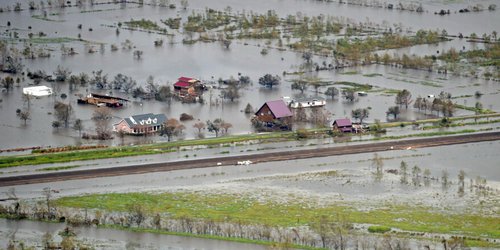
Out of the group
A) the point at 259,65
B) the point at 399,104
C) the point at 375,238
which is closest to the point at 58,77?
the point at 259,65

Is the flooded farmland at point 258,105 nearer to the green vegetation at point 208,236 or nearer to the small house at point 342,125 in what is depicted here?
the green vegetation at point 208,236

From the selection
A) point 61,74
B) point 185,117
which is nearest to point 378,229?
point 185,117

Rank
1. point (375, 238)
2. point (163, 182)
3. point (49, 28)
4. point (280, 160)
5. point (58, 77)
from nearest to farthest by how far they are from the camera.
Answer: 1. point (375, 238)
2. point (163, 182)
3. point (280, 160)
4. point (58, 77)
5. point (49, 28)

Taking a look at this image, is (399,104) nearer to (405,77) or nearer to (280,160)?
(405,77)

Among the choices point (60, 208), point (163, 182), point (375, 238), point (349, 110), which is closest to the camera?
point (375, 238)

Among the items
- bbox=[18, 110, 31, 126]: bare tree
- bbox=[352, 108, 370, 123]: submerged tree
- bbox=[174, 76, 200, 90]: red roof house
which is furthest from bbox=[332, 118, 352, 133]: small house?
bbox=[18, 110, 31, 126]: bare tree

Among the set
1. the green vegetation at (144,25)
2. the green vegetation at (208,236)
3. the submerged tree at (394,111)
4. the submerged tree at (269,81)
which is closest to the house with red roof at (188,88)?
the submerged tree at (269,81)

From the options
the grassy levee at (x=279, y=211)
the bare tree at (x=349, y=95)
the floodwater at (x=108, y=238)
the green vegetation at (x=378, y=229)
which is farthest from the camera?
the bare tree at (x=349, y=95)
